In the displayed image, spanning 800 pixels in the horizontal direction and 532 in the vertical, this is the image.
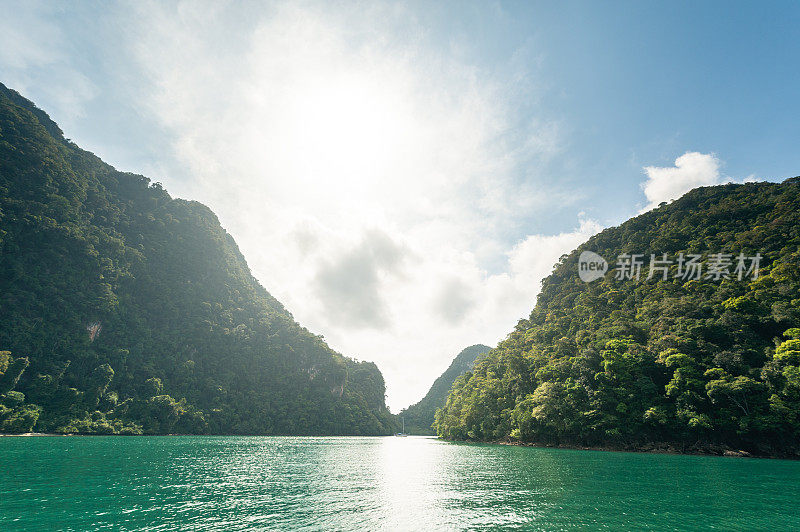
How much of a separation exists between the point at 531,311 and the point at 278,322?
100162 millimetres

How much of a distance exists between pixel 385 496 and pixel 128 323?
371 feet

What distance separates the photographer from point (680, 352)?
4634 cm

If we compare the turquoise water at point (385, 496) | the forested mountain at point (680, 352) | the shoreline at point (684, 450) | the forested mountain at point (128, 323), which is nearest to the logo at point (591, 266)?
the forested mountain at point (680, 352)

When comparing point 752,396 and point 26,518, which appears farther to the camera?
point 752,396

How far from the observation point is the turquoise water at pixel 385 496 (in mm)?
14383

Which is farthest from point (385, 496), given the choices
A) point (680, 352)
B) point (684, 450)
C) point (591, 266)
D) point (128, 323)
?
point (128, 323)

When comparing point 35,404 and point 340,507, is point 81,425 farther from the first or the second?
point 340,507

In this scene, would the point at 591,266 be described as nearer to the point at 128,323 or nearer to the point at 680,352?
the point at 680,352

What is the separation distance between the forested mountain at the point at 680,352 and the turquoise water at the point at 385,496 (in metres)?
11.3

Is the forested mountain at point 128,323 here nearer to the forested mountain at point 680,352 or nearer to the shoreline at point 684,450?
the forested mountain at point 680,352

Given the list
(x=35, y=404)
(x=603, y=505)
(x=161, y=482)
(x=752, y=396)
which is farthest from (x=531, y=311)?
(x=35, y=404)

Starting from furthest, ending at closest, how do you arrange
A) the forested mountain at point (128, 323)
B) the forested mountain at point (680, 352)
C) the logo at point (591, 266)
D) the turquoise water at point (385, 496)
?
the logo at point (591, 266) < the forested mountain at point (128, 323) < the forested mountain at point (680, 352) < the turquoise water at point (385, 496)

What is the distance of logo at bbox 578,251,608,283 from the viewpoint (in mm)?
94519

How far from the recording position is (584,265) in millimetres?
103438
